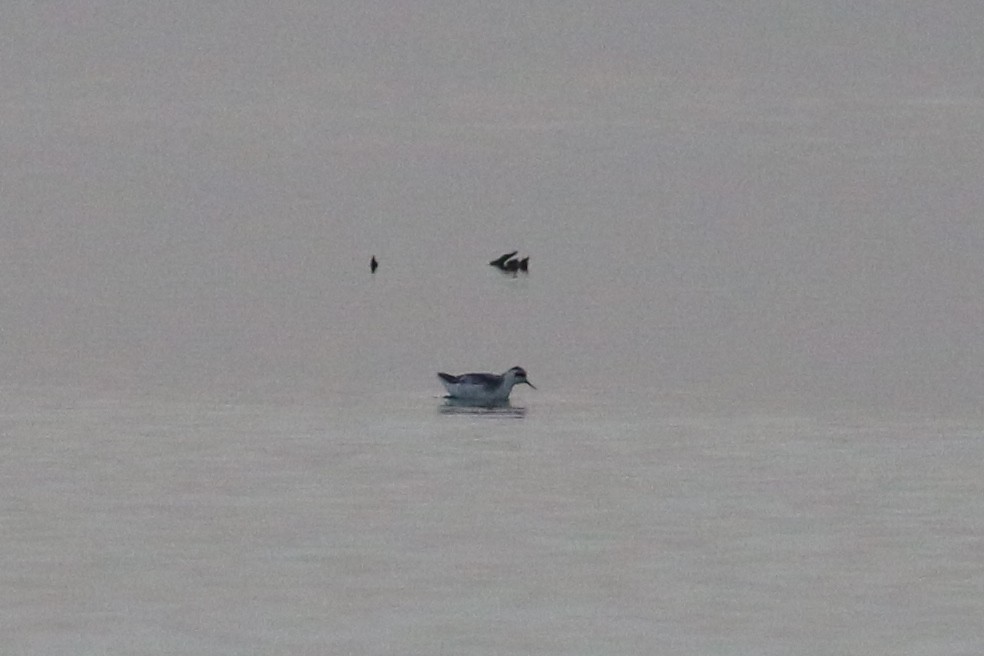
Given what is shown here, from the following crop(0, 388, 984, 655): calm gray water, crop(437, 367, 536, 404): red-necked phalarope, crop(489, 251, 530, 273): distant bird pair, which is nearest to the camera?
crop(0, 388, 984, 655): calm gray water

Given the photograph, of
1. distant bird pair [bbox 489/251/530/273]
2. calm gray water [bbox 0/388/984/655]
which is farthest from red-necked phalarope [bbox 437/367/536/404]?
distant bird pair [bbox 489/251/530/273]

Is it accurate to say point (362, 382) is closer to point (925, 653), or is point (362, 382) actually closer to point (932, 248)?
point (925, 653)

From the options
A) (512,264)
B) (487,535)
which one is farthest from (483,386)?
(512,264)

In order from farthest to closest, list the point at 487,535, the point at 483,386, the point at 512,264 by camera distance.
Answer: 1. the point at 512,264
2. the point at 483,386
3. the point at 487,535

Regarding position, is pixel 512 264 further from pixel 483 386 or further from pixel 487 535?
pixel 487 535

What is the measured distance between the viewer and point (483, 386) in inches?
1521

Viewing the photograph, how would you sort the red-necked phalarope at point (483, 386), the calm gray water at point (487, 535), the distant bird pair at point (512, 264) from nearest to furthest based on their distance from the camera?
the calm gray water at point (487, 535)
the red-necked phalarope at point (483, 386)
the distant bird pair at point (512, 264)

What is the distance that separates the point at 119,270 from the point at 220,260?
1007 centimetres

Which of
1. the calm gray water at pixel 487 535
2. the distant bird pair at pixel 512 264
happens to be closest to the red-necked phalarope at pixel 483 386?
the calm gray water at pixel 487 535

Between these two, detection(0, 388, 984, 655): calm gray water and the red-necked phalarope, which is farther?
the red-necked phalarope

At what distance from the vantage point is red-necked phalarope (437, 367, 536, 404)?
38375 mm

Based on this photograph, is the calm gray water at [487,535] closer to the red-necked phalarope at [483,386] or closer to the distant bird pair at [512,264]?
the red-necked phalarope at [483,386]

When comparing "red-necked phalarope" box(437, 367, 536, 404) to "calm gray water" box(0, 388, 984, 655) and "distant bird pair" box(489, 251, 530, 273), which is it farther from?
"distant bird pair" box(489, 251, 530, 273)

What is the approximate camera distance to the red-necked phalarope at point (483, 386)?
3838cm
